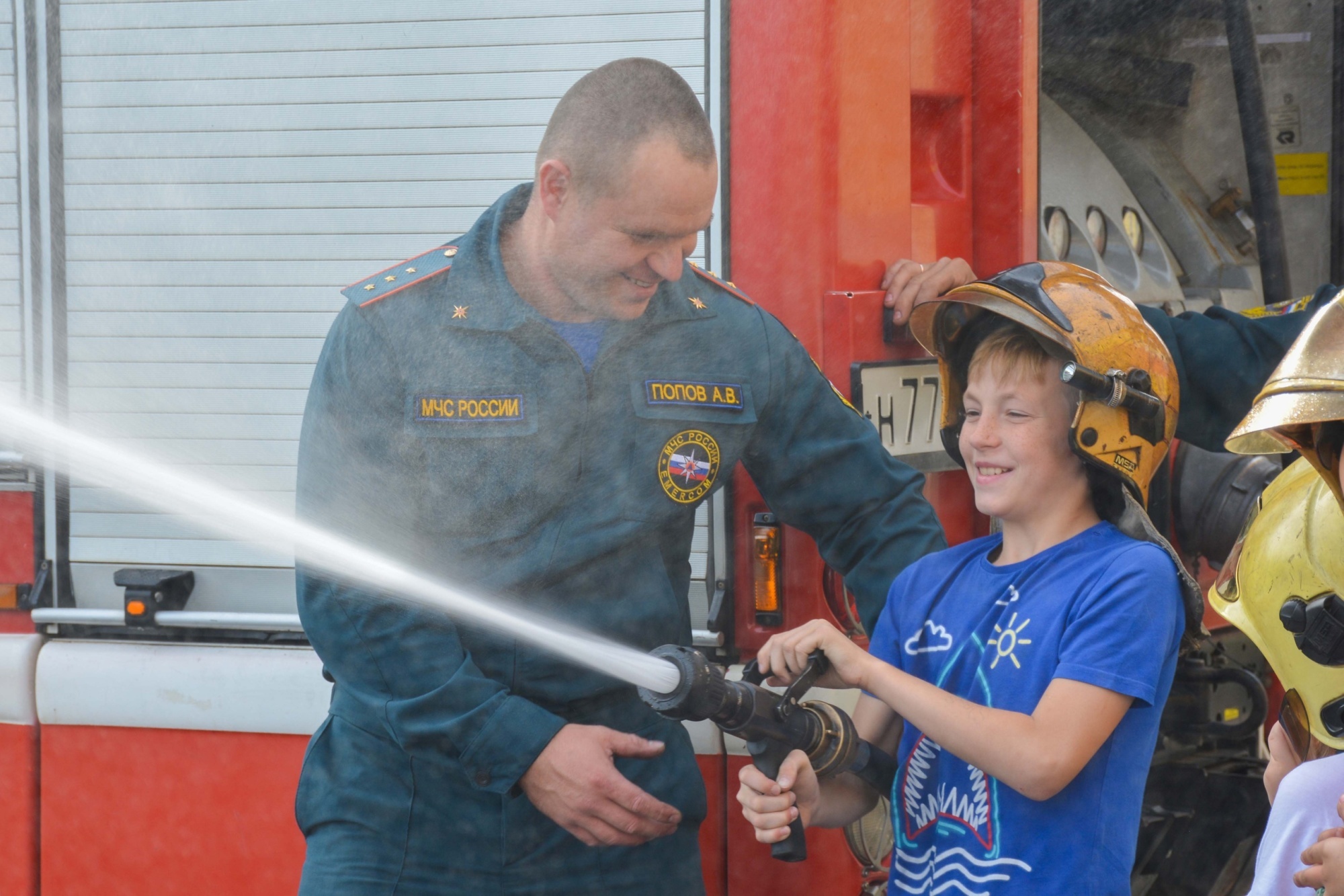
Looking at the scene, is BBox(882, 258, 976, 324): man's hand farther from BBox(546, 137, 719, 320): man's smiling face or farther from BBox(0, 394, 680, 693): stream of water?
BBox(0, 394, 680, 693): stream of water

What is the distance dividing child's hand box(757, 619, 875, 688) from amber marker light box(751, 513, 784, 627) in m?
0.59

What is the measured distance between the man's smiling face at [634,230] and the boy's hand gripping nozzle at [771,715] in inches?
29.9

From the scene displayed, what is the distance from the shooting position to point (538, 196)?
2.58 m

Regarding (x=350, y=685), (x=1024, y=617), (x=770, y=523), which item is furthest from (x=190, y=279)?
(x=1024, y=617)

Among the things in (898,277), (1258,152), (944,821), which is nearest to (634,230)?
(898,277)

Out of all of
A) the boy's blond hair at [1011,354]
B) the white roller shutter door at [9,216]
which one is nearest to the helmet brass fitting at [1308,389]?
the boy's blond hair at [1011,354]

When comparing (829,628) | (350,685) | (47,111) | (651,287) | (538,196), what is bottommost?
(350,685)

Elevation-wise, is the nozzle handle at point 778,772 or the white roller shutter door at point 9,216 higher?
the white roller shutter door at point 9,216

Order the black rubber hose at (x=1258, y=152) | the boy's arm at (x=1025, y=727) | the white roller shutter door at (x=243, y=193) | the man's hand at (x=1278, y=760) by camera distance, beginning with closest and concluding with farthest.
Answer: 1. the boy's arm at (x=1025, y=727)
2. the man's hand at (x=1278, y=760)
3. the white roller shutter door at (x=243, y=193)
4. the black rubber hose at (x=1258, y=152)

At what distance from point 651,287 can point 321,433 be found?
0.64 metres

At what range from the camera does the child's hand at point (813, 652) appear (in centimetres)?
197

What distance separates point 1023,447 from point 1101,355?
0.18m

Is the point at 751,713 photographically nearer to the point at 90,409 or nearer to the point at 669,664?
the point at 669,664

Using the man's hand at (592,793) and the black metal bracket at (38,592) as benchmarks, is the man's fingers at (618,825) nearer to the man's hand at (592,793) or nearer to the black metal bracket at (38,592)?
the man's hand at (592,793)
